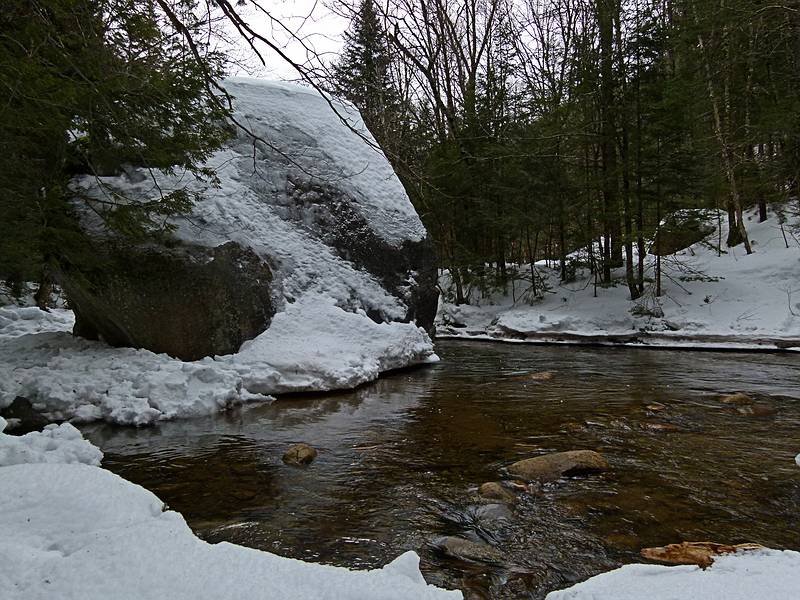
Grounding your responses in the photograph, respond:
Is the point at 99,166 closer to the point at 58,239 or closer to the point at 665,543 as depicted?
the point at 58,239

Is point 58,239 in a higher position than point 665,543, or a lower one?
higher

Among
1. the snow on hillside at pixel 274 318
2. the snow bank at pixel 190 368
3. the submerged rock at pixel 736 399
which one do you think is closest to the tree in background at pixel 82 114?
the snow on hillside at pixel 274 318

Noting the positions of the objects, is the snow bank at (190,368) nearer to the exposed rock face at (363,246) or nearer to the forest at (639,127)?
the exposed rock face at (363,246)

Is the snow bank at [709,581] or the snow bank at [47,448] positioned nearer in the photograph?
the snow bank at [709,581]

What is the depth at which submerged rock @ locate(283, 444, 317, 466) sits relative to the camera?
482cm

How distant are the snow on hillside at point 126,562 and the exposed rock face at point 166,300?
527 cm

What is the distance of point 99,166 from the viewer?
7934 mm

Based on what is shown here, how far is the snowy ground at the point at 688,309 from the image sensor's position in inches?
489

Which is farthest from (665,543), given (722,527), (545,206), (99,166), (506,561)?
(545,206)

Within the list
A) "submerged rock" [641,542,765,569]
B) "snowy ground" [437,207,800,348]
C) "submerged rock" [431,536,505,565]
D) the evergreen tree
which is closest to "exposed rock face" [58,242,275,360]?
the evergreen tree

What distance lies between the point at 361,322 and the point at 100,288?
4.27 m

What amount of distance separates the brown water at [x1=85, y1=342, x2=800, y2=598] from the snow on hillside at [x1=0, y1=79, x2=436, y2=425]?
57cm

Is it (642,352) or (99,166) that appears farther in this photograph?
(642,352)

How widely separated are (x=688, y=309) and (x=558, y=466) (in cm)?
1139
